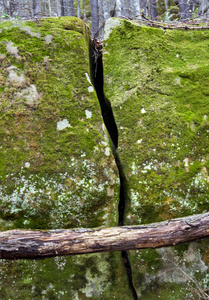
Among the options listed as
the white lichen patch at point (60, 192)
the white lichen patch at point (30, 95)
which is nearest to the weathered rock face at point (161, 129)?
the white lichen patch at point (60, 192)

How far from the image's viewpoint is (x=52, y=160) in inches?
98.7

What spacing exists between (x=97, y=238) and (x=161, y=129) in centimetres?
147

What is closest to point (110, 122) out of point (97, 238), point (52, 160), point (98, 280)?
point (52, 160)

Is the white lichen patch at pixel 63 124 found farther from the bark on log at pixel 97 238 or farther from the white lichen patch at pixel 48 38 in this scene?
the bark on log at pixel 97 238

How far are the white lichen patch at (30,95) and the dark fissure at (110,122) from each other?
0.88 meters

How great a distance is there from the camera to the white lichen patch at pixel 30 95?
259 cm

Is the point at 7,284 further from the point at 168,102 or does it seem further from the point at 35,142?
the point at 168,102

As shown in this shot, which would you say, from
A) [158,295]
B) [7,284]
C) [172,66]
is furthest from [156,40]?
[7,284]

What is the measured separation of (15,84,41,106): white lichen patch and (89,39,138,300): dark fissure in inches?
34.7

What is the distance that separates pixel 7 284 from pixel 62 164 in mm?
1359

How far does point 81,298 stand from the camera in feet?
7.66

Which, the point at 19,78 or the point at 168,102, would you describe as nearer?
the point at 19,78

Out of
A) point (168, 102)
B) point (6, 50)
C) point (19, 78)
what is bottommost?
point (168, 102)

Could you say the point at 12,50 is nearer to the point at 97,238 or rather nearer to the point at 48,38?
the point at 48,38
